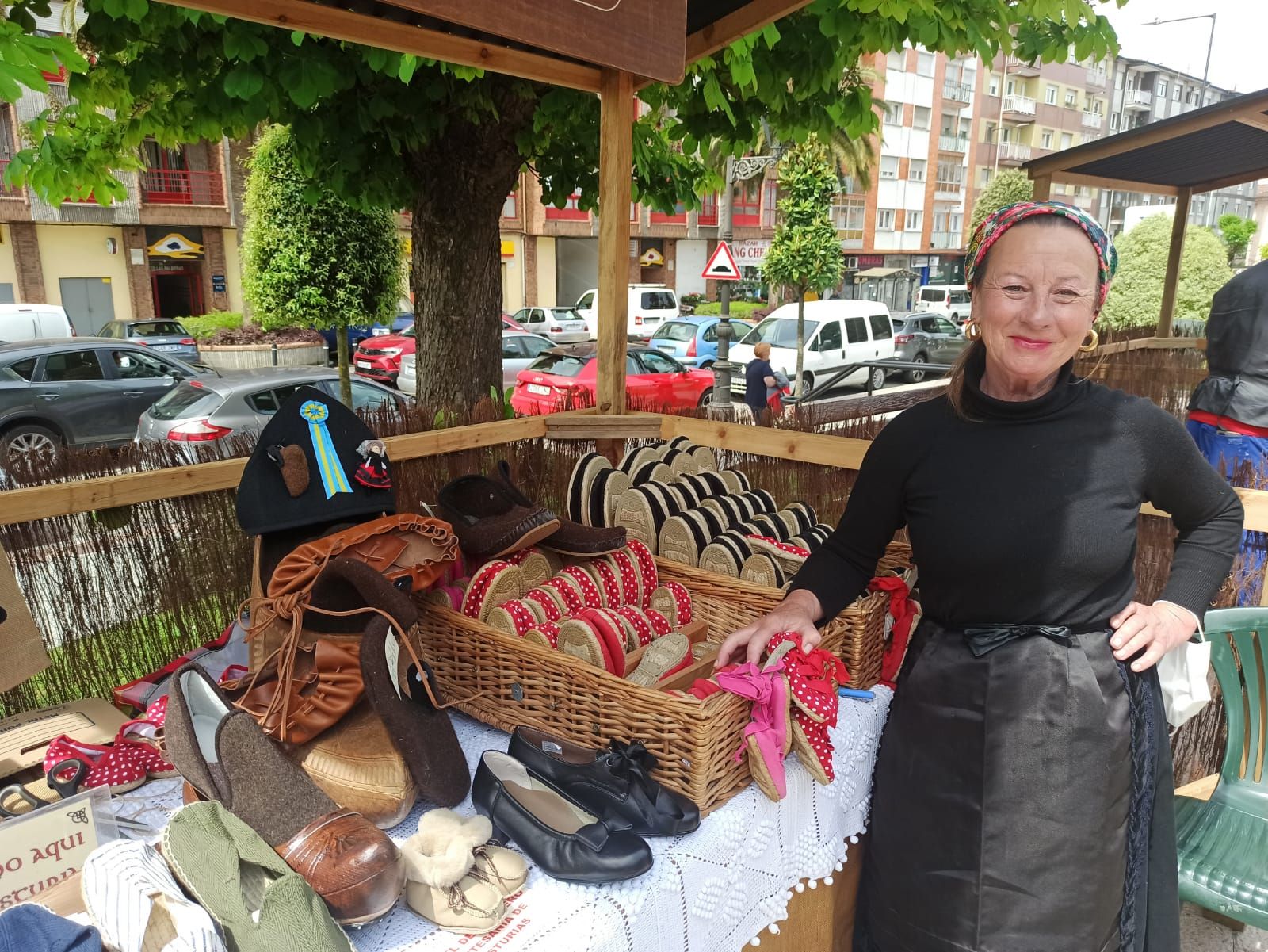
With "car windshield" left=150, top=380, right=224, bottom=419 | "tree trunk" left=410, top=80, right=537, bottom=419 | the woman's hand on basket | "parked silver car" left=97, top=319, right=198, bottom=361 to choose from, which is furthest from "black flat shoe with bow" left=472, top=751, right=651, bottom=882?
"parked silver car" left=97, top=319, right=198, bottom=361

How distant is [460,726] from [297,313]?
8229mm

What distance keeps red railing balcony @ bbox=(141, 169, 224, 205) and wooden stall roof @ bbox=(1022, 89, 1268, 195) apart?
2422 centimetres

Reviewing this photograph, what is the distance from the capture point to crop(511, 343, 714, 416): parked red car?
11703 mm

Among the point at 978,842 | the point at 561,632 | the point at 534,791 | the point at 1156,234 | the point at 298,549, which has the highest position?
the point at 1156,234

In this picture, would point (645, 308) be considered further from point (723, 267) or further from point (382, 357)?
point (723, 267)

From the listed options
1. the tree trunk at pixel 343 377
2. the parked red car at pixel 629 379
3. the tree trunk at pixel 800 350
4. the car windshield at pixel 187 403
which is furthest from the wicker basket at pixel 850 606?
the tree trunk at pixel 800 350

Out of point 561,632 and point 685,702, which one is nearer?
point 685,702

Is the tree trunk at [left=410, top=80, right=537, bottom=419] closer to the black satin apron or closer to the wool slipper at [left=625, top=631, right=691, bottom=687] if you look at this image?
the wool slipper at [left=625, top=631, right=691, bottom=687]

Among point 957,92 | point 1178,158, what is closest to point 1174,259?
point 1178,158

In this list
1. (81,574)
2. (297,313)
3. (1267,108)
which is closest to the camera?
(81,574)

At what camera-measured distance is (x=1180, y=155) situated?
276 inches

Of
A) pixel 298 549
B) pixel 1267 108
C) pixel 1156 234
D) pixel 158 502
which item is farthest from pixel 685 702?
pixel 1156 234

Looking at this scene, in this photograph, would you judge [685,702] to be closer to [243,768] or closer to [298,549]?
[243,768]

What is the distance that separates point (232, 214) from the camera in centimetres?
2444
